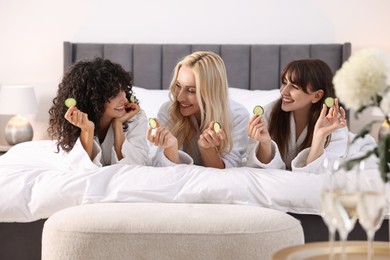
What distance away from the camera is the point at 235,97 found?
488 cm

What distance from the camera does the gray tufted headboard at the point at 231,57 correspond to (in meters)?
Result: 5.18

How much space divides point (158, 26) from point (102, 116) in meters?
1.92

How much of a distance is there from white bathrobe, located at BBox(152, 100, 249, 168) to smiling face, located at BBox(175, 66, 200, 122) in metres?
0.06

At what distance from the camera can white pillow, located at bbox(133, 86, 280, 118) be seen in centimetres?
475

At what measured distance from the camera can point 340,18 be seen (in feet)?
17.4

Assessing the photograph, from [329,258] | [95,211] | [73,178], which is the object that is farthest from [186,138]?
[329,258]

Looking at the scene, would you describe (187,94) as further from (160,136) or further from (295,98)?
(295,98)

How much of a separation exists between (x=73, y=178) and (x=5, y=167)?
408 millimetres

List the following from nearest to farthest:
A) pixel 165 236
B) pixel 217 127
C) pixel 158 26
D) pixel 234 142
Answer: pixel 165 236 < pixel 217 127 < pixel 234 142 < pixel 158 26

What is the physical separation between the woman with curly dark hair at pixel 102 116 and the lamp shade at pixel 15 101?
1592mm

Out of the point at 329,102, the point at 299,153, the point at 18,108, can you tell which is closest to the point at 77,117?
the point at 299,153

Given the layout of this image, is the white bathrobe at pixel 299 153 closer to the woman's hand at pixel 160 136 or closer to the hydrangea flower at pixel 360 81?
the woman's hand at pixel 160 136

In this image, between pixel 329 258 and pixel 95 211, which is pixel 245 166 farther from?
pixel 329 258

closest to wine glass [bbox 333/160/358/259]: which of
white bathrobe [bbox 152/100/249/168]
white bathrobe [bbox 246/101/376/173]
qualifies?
white bathrobe [bbox 246/101/376/173]
